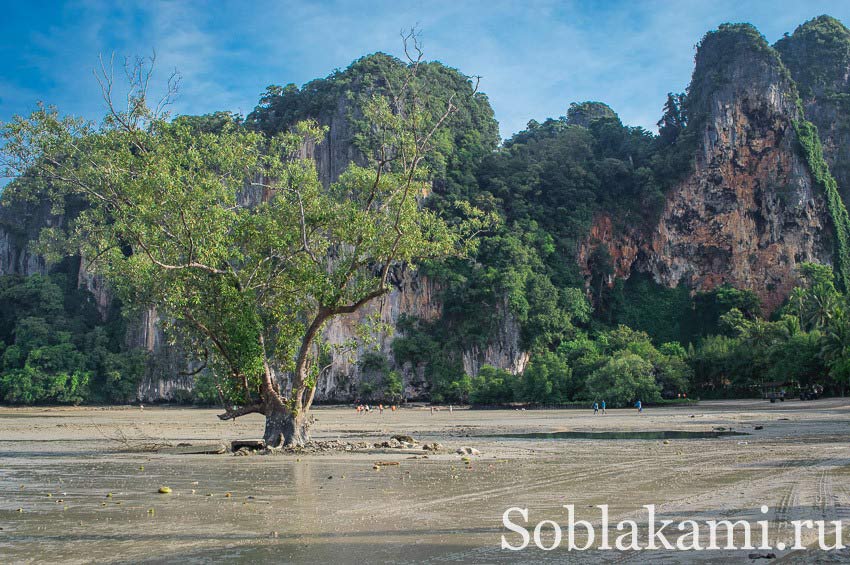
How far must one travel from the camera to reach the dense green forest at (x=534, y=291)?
196 ft

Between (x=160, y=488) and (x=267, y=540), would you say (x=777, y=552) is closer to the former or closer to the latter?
(x=267, y=540)

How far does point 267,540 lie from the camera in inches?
266

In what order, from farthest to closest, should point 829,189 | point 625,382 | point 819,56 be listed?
point 819,56 → point 829,189 → point 625,382

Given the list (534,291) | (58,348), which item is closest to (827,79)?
(534,291)

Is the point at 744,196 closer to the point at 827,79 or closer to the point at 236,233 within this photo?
the point at 827,79

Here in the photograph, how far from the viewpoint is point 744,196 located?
76125mm

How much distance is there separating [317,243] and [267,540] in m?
A: 11.9

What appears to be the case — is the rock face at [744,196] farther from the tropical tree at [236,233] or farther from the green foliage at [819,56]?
the tropical tree at [236,233]

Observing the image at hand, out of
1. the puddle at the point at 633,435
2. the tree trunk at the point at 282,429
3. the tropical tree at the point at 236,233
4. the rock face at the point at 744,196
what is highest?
the rock face at the point at 744,196

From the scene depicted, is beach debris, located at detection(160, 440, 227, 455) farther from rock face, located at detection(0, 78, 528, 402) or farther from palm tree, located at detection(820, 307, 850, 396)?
rock face, located at detection(0, 78, 528, 402)

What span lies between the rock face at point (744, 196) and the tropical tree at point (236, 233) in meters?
63.2

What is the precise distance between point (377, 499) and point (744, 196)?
7612 centimetres

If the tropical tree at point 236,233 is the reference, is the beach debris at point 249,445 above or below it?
below

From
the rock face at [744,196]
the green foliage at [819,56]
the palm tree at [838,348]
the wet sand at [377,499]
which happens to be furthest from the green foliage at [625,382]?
the green foliage at [819,56]
